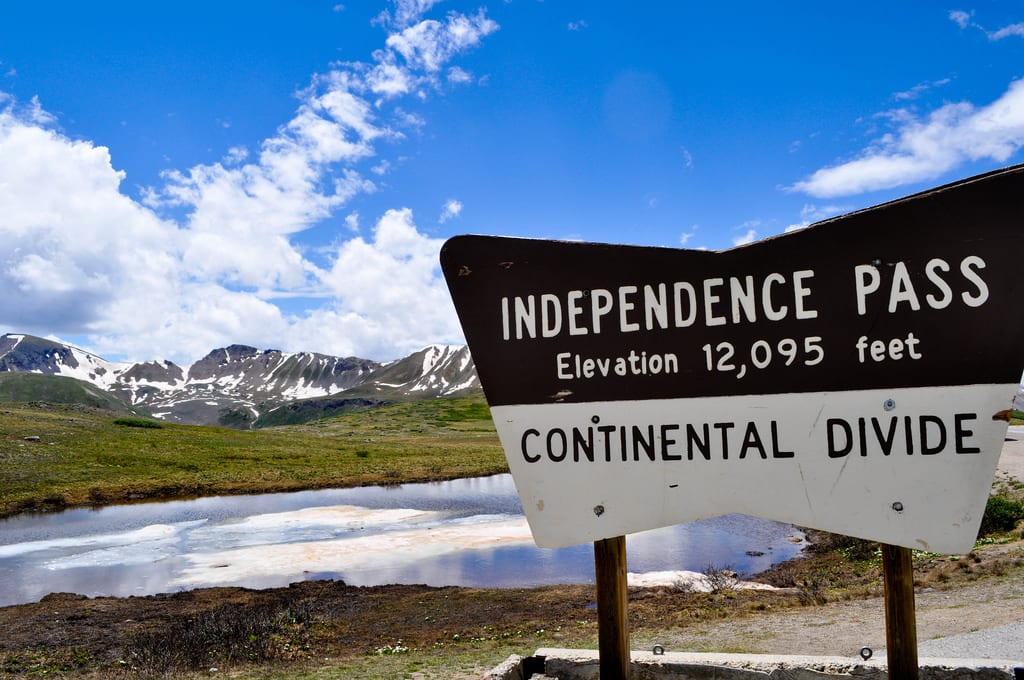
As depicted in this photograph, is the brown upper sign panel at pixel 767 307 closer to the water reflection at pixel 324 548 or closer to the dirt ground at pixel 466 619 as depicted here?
the dirt ground at pixel 466 619

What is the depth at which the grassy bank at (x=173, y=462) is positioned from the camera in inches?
1938

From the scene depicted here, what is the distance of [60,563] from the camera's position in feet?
89.6

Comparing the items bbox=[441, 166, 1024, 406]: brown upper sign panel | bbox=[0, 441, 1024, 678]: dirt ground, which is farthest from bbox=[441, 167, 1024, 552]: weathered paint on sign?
bbox=[0, 441, 1024, 678]: dirt ground

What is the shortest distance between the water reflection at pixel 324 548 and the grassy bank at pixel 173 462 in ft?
27.1

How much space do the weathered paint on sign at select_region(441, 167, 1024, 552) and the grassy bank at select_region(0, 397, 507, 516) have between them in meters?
50.6

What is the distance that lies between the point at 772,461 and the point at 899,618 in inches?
45.6

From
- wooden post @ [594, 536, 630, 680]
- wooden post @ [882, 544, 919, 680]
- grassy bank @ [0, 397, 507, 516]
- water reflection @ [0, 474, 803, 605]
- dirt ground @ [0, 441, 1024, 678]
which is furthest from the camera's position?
grassy bank @ [0, 397, 507, 516]

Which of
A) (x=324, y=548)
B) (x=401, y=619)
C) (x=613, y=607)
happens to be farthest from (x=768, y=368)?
(x=324, y=548)

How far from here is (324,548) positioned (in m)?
28.4

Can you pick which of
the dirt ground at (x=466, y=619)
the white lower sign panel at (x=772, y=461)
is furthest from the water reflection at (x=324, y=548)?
the white lower sign panel at (x=772, y=461)

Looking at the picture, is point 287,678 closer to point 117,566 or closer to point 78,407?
point 117,566

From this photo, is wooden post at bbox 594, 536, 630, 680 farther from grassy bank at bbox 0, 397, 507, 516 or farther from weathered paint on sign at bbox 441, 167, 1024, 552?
grassy bank at bbox 0, 397, 507, 516

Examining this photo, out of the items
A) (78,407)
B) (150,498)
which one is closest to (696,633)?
(150,498)

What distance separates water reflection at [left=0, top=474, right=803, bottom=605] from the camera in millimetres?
23141
